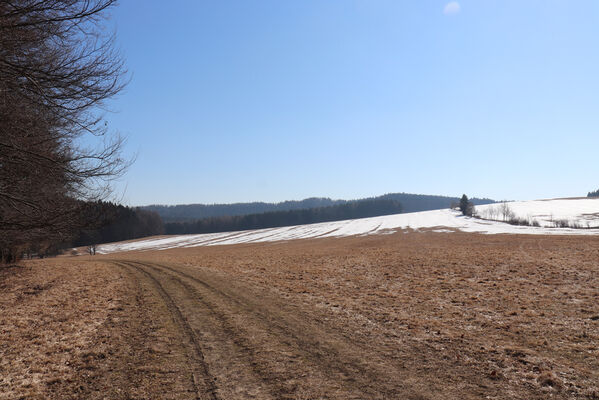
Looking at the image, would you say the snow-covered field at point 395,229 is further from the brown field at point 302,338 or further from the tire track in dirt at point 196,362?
the tire track in dirt at point 196,362

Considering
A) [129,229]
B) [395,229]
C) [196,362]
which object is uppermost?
[129,229]

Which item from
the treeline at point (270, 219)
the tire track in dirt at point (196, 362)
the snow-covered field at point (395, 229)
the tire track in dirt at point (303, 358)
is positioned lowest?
the snow-covered field at point (395, 229)

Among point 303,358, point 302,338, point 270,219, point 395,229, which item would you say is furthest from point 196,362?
point 270,219

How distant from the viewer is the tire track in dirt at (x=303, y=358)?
18.6 feet

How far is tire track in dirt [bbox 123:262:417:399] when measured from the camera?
5664 millimetres

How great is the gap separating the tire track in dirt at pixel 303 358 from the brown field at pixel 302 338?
0.11ft

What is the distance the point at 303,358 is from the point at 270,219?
14530 cm

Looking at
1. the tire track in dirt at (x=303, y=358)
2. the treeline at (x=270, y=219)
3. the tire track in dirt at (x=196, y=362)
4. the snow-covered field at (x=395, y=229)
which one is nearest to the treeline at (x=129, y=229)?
the snow-covered field at (x=395, y=229)

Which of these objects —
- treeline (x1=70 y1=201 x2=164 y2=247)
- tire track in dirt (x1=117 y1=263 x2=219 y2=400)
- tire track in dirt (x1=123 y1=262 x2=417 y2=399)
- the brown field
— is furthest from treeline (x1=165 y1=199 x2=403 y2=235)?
tire track in dirt (x1=123 y1=262 x2=417 y2=399)

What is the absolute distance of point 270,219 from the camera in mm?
151375

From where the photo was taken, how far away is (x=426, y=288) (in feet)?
46.5

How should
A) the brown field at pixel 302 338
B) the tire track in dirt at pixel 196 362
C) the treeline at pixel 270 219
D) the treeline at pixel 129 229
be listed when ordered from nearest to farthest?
1. the tire track in dirt at pixel 196 362
2. the brown field at pixel 302 338
3. the treeline at pixel 129 229
4. the treeline at pixel 270 219

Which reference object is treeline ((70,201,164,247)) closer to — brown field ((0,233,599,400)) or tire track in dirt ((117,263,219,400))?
brown field ((0,233,599,400))

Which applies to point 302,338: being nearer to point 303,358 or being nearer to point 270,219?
point 303,358
